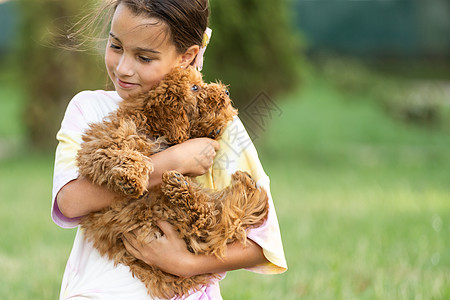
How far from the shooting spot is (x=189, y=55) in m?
2.63

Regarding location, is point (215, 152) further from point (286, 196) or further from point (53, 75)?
point (53, 75)

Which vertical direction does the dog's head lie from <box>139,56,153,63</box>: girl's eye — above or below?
below

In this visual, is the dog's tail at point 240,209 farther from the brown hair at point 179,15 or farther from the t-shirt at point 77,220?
the brown hair at point 179,15

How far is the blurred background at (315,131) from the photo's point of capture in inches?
A: 182

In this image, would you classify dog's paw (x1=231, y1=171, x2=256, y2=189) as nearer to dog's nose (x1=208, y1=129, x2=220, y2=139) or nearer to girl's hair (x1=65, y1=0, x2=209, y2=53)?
dog's nose (x1=208, y1=129, x2=220, y2=139)

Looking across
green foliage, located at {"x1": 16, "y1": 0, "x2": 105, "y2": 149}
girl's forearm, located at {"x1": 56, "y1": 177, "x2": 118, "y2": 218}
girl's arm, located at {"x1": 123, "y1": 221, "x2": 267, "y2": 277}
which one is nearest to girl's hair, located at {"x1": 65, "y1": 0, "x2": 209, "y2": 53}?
girl's forearm, located at {"x1": 56, "y1": 177, "x2": 118, "y2": 218}

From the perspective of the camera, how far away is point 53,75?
11156mm

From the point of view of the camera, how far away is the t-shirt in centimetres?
236

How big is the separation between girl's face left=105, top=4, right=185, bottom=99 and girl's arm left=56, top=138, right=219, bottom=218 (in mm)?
322

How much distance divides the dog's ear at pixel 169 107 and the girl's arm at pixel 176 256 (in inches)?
14.6

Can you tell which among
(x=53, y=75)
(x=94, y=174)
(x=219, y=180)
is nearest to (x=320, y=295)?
(x=219, y=180)

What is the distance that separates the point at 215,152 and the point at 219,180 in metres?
0.14

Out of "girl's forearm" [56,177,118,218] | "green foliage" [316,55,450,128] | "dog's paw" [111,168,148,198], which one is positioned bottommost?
"girl's forearm" [56,177,118,218]

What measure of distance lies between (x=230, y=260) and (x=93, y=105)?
88cm
